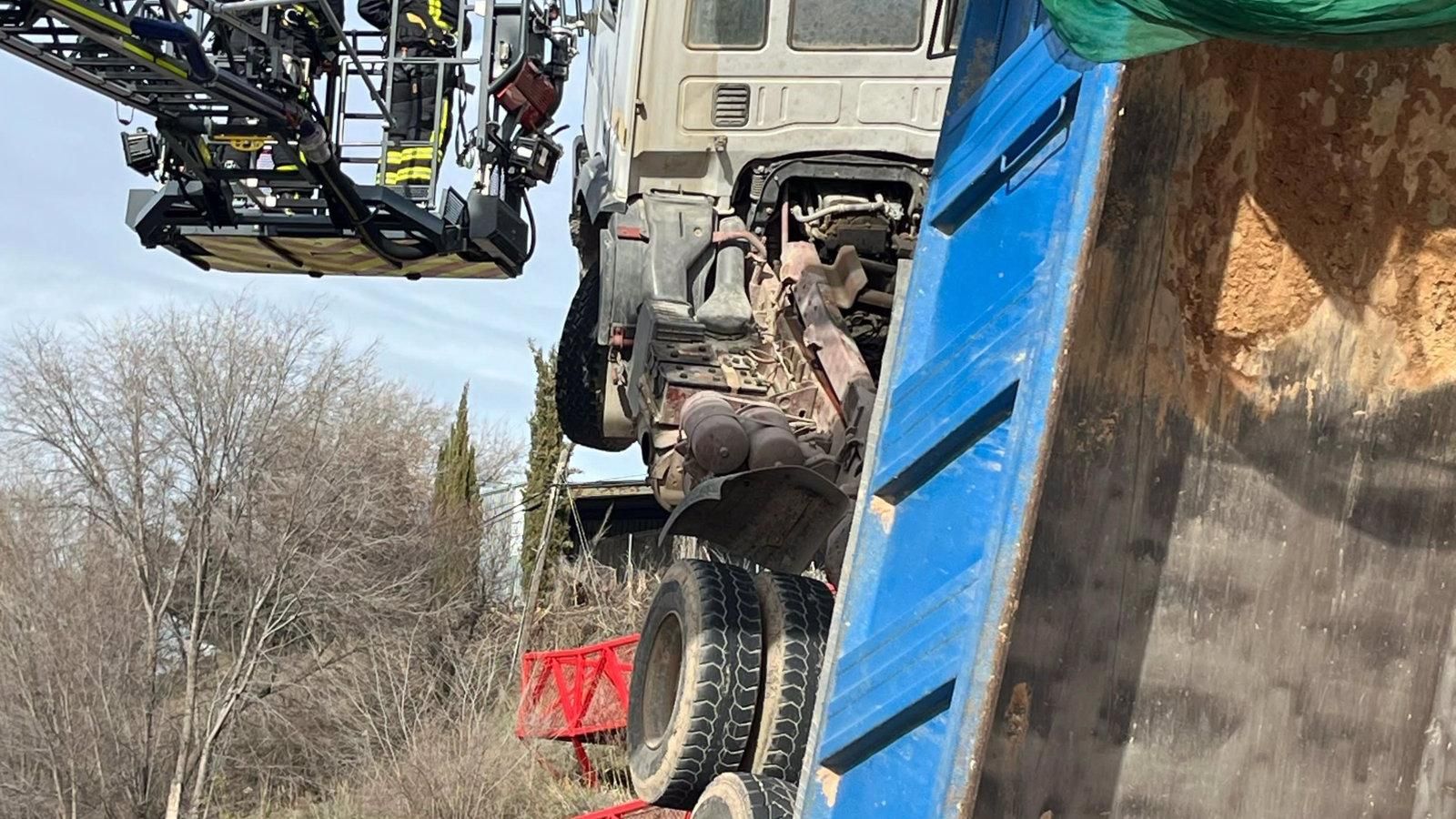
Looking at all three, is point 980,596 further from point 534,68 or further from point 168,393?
point 168,393

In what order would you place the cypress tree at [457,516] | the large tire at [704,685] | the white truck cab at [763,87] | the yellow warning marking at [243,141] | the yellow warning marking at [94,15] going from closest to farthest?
the large tire at [704,685] < the yellow warning marking at [94,15] < the white truck cab at [763,87] < the yellow warning marking at [243,141] < the cypress tree at [457,516]

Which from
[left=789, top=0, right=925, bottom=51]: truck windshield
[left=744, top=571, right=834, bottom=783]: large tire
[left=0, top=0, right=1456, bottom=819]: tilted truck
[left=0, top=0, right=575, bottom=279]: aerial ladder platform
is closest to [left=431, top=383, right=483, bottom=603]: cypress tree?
[left=0, top=0, right=575, bottom=279]: aerial ladder platform

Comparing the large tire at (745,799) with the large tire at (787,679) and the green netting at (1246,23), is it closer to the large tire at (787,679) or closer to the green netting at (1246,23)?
the large tire at (787,679)

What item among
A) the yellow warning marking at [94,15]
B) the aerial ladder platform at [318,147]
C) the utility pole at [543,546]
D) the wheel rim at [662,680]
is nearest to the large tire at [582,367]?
the aerial ladder platform at [318,147]

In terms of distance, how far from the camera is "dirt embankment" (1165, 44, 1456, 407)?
2949 millimetres

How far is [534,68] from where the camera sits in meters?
8.59

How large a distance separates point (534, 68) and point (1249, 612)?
6223 mm

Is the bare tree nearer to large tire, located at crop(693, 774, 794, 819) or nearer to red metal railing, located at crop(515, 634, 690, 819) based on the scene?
red metal railing, located at crop(515, 634, 690, 819)

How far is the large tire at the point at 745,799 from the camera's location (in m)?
4.40

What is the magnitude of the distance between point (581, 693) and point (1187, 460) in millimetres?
16520

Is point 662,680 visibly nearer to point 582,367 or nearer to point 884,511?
point 884,511

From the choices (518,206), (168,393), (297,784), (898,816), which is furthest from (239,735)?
(898,816)

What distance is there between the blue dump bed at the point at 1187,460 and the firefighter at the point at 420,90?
5908mm

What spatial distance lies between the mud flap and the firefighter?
3570 mm
